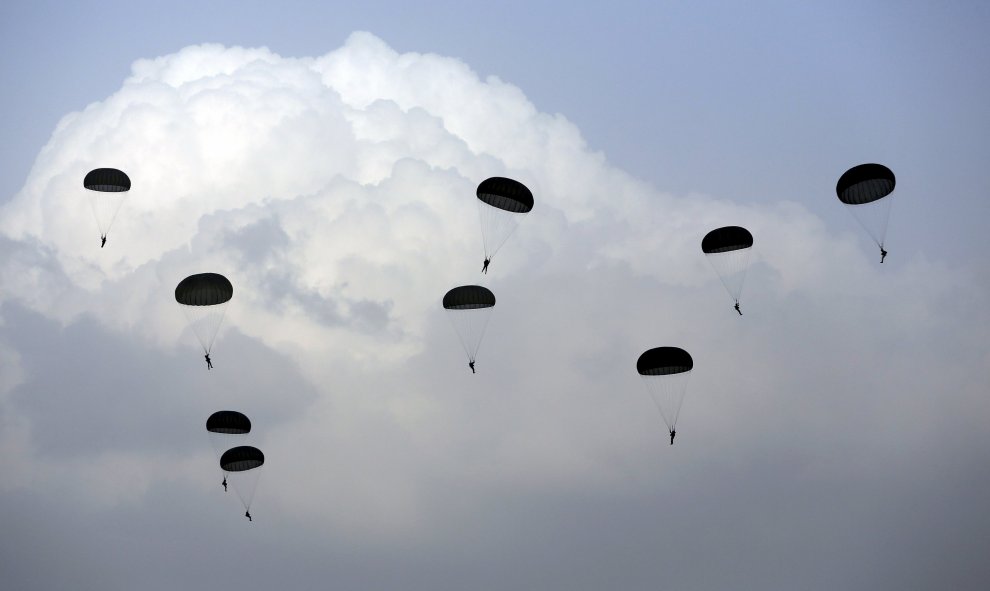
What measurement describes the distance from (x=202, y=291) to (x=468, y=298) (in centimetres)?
1441

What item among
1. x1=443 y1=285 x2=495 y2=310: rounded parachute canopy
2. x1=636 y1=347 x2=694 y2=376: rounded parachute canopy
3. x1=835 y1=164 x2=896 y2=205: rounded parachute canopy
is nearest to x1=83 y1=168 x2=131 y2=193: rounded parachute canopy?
x1=443 y1=285 x2=495 y2=310: rounded parachute canopy

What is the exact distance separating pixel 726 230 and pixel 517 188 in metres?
12.2

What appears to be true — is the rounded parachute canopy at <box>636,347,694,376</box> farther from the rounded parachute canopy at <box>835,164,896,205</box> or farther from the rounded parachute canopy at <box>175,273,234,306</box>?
the rounded parachute canopy at <box>175,273,234,306</box>

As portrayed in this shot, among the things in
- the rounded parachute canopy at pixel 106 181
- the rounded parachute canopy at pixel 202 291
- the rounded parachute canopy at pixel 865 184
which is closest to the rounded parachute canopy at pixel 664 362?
the rounded parachute canopy at pixel 865 184

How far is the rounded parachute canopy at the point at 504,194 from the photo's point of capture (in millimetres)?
62906

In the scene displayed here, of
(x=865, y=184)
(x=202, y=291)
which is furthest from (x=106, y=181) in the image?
(x=865, y=184)

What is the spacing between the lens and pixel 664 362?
64.5 metres

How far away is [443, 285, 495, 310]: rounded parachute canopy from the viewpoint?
216 feet

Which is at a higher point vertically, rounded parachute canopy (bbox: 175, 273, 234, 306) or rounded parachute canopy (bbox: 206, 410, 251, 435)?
rounded parachute canopy (bbox: 175, 273, 234, 306)

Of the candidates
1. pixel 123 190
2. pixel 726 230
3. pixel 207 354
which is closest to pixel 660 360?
pixel 726 230

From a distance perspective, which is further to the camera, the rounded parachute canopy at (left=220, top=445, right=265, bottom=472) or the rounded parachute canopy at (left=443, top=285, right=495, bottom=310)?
the rounded parachute canopy at (left=220, top=445, right=265, bottom=472)

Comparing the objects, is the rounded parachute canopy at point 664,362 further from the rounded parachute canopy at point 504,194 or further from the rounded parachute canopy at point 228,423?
the rounded parachute canopy at point 228,423

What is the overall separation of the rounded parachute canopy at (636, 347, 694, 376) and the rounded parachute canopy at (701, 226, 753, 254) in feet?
19.8

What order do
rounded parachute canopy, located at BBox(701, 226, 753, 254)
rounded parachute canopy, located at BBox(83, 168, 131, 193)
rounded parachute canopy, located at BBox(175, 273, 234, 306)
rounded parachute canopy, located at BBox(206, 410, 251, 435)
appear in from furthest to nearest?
rounded parachute canopy, located at BBox(206, 410, 251, 435), rounded parachute canopy, located at BBox(83, 168, 131, 193), rounded parachute canopy, located at BBox(701, 226, 753, 254), rounded parachute canopy, located at BBox(175, 273, 234, 306)
